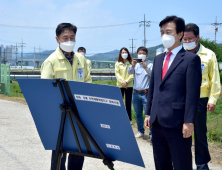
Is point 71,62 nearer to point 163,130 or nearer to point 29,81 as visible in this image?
point 29,81

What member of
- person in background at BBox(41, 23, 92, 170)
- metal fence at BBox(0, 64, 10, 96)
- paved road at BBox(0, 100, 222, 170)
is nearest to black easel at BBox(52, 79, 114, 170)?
person in background at BBox(41, 23, 92, 170)

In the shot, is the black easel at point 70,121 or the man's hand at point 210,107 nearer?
the black easel at point 70,121

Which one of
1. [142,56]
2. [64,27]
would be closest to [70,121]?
Answer: [64,27]

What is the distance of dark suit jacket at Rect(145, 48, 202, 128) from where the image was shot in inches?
95.4

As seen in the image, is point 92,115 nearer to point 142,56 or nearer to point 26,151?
point 26,151

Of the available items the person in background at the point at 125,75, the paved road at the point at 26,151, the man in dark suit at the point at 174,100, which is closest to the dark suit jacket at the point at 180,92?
the man in dark suit at the point at 174,100

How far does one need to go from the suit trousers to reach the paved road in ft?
4.52

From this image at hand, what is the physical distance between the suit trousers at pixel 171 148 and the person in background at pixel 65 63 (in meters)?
0.93

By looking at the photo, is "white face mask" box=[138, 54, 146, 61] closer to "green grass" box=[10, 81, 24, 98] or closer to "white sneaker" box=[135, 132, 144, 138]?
"white sneaker" box=[135, 132, 144, 138]

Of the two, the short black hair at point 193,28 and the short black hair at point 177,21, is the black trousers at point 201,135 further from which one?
the short black hair at point 177,21

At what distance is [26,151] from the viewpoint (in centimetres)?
452

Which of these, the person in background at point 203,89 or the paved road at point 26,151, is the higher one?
the person in background at point 203,89

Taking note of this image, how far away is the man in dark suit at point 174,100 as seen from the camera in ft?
8.00

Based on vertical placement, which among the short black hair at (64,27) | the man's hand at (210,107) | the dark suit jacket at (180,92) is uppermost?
the short black hair at (64,27)
